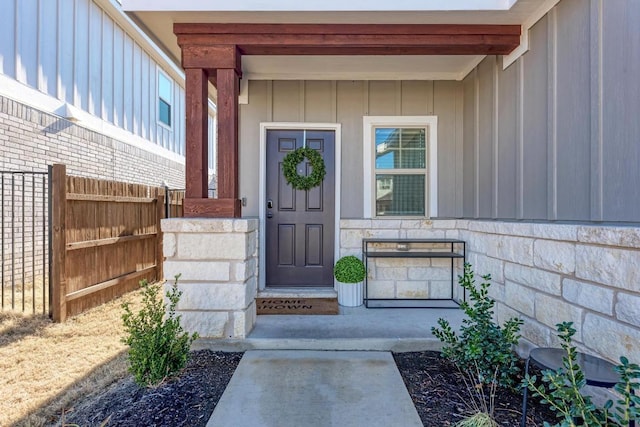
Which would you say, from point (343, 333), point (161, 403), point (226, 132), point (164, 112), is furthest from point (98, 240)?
point (164, 112)

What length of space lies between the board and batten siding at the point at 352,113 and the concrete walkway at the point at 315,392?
70.4 inches

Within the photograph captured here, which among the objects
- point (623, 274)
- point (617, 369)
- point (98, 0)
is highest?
point (98, 0)

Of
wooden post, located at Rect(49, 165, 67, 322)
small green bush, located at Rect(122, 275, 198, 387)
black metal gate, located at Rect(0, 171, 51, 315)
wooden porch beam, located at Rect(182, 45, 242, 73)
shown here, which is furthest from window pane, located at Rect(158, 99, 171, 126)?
small green bush, located at Rect(122, 275, 198, 387)

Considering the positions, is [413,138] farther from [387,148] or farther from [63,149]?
[63,149]

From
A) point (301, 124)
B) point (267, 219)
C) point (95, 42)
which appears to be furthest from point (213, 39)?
point (95, 42)

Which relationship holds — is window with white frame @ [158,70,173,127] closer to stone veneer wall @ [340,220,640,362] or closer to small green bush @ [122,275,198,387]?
small green bush @ [122,275,198,387]

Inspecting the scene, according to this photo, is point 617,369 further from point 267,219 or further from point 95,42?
point 95,42

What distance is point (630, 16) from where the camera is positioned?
1.81 m

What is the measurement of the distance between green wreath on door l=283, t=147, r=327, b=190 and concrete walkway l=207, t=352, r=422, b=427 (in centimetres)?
191

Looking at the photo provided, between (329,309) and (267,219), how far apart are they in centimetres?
128

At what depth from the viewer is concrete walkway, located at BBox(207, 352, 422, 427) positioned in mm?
1933

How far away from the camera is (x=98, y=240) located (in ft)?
13.2

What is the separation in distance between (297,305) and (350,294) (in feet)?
1.95

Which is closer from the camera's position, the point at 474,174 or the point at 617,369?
the point at 617,369
